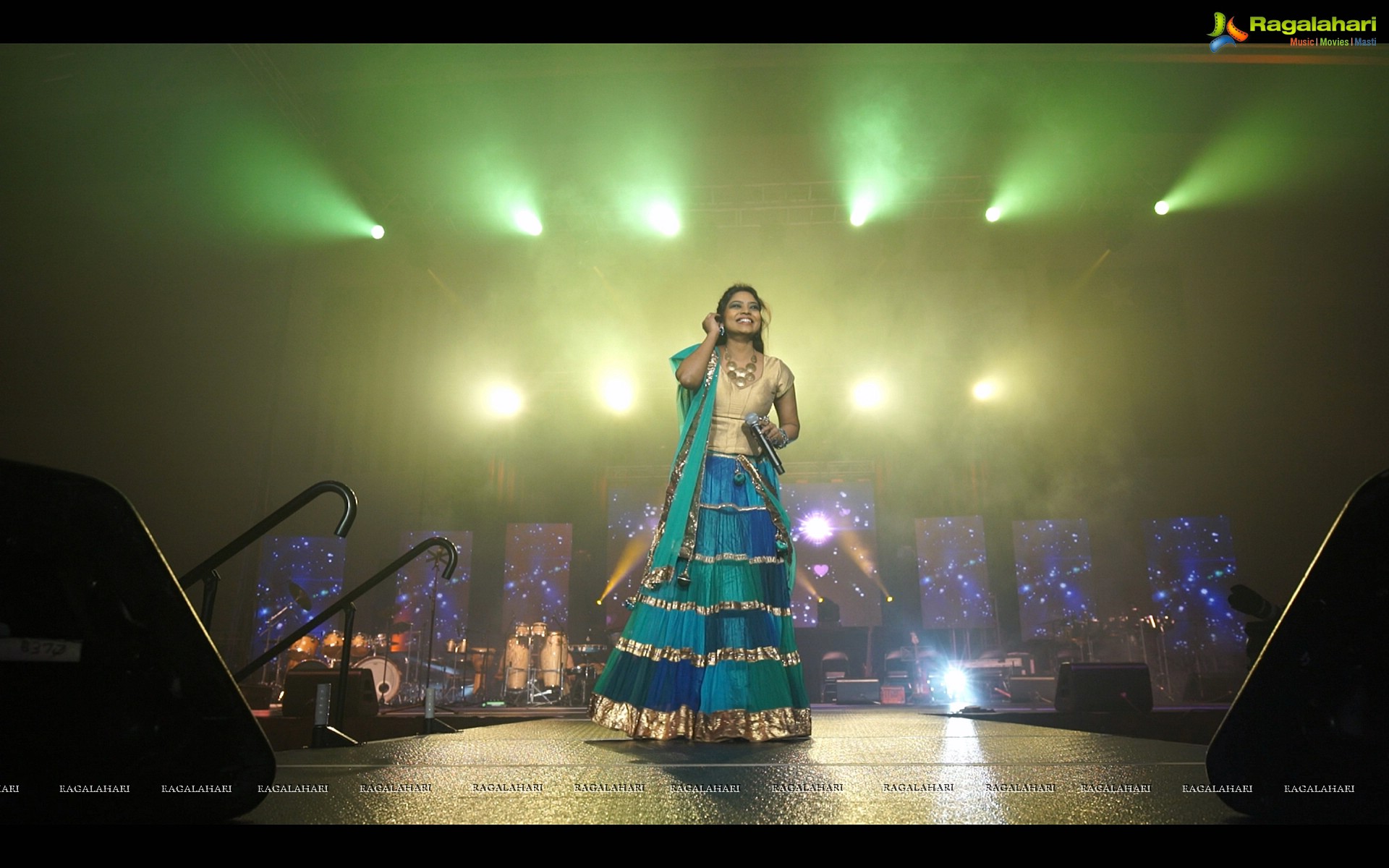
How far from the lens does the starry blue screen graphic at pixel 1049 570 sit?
10.2m

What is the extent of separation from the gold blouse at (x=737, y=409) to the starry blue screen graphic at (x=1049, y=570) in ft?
28.4

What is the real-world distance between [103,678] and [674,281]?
8436 mm

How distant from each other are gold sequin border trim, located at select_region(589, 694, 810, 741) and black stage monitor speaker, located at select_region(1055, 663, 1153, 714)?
3.93 metres

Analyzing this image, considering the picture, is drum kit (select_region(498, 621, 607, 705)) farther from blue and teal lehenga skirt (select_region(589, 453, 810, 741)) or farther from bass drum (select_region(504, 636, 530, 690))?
blue and teal lehenga skirt (select_region(589, 453, 810, 741))

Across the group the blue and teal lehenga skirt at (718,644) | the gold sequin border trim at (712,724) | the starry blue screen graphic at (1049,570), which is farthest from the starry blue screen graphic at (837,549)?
the gold sequin border trim at (712,724)

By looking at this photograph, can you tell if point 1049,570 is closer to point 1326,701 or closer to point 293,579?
point 1326,701

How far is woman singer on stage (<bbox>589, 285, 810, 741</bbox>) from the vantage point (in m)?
2.50

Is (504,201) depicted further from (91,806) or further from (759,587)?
(91,806)

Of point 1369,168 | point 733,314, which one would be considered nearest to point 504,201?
point 733,314

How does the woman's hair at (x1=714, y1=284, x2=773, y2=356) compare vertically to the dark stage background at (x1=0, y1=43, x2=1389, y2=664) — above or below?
below

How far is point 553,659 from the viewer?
9.32 metres

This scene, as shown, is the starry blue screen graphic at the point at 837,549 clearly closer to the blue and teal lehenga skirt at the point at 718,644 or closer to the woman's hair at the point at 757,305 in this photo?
the woman's hair at the point at 757,305
